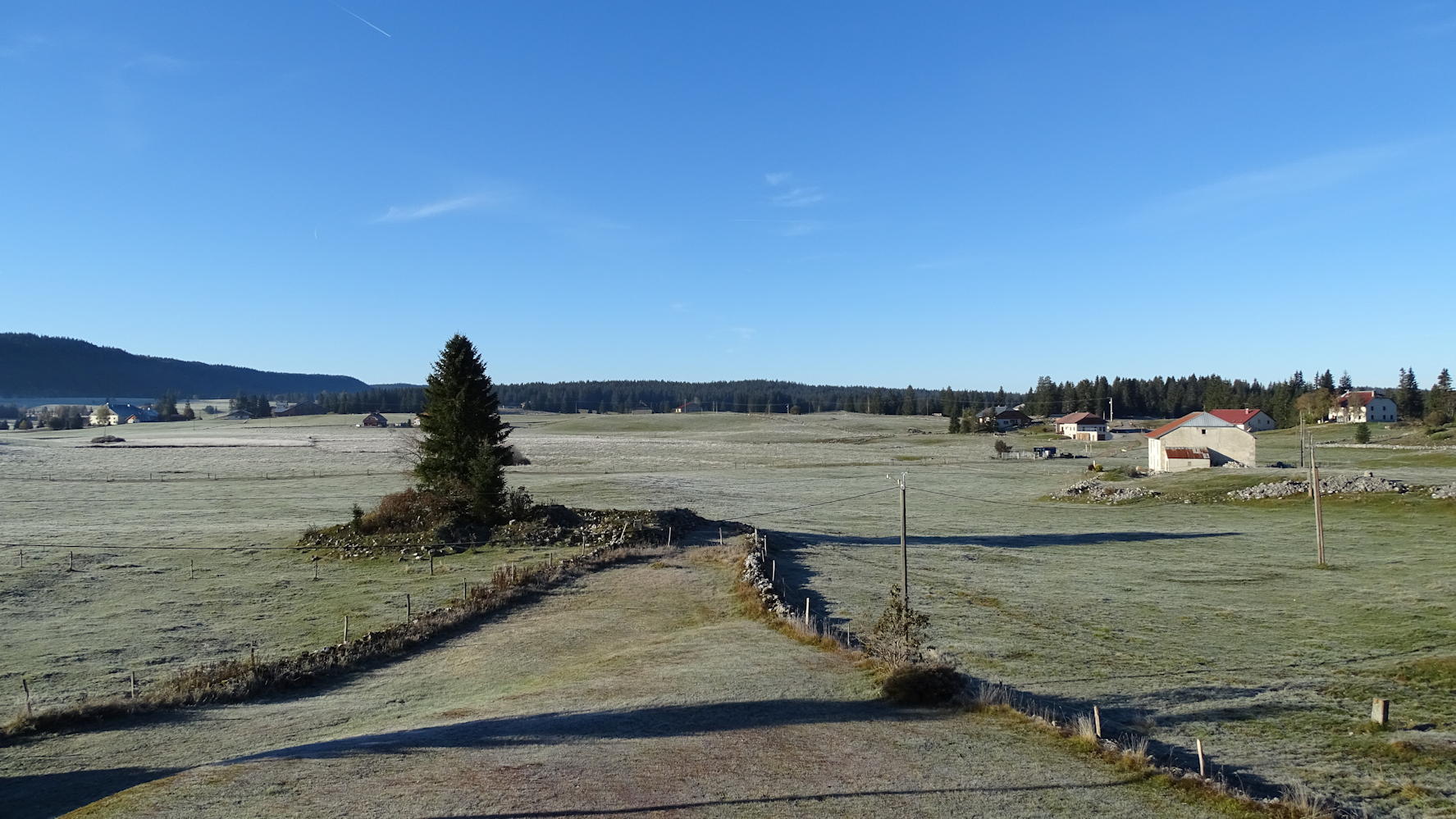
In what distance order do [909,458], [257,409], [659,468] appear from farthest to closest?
[257,409] → [909,458] → [659,468]

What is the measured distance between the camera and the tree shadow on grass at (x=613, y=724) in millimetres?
14008

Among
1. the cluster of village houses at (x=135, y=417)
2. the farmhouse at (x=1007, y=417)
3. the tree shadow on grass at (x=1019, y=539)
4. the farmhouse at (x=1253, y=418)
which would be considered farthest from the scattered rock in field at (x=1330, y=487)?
the cluster of village houses at (x=135, y=417)

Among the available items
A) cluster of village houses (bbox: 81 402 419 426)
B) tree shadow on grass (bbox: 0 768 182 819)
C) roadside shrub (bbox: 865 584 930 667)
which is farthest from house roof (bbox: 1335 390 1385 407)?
tree shadow on grass (bbox: 0 768 182 819)

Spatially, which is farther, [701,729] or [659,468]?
[659,468]

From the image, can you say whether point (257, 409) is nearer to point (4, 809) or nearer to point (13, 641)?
point (13, 641)

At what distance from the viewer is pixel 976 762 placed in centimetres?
1280

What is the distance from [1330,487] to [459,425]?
1949 inches

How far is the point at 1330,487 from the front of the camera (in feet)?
162

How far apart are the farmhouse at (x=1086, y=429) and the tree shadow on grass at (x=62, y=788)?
Answer: 128 meters

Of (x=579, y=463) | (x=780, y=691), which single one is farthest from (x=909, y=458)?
(x=780, y=691)

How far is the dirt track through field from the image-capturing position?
11469 millimetres

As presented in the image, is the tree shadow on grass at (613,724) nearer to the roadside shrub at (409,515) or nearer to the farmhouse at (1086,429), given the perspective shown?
the roadside shrub at (409,515)

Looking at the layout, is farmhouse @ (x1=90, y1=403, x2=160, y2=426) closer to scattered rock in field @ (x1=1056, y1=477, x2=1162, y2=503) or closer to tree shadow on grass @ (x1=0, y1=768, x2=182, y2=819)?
scattered rock in field @ (x1=1056, y1=477, x2=1162, y2=503)

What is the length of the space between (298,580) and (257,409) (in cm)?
18976
